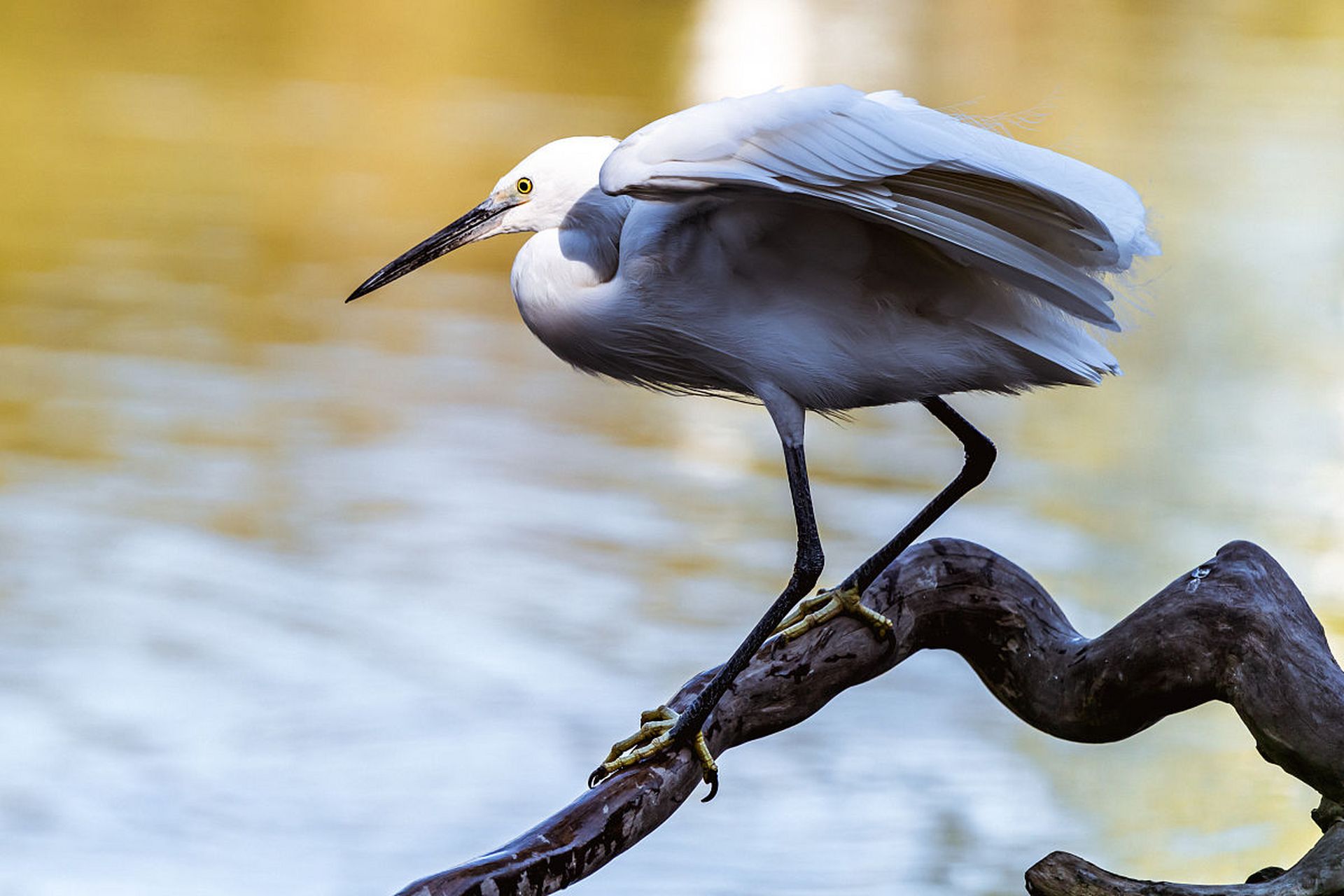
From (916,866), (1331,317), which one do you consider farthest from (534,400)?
(1331,317)

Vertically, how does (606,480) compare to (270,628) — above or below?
above

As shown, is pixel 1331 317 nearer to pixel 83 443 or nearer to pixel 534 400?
pixel 534 400

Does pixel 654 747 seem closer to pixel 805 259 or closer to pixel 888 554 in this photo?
pixel 888 554

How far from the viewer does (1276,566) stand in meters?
1.69

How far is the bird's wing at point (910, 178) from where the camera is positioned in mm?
1360

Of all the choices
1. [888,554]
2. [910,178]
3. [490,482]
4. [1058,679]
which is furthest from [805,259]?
[490,482]

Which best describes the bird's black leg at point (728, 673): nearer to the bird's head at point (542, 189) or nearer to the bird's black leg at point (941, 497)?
the bird's black leg at point (941, 497)

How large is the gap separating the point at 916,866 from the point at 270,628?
1.27m

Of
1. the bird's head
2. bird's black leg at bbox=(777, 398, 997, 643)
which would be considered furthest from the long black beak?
bird's black leg at bbox=(777, 398, 997, 643)

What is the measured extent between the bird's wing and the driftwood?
0.36 m

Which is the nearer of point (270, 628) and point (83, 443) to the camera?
point (270, 628)

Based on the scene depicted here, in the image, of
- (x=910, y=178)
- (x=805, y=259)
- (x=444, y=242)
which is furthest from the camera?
(x=444, y=242)

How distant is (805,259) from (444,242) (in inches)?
15.7

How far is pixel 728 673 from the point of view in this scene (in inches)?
62.2
